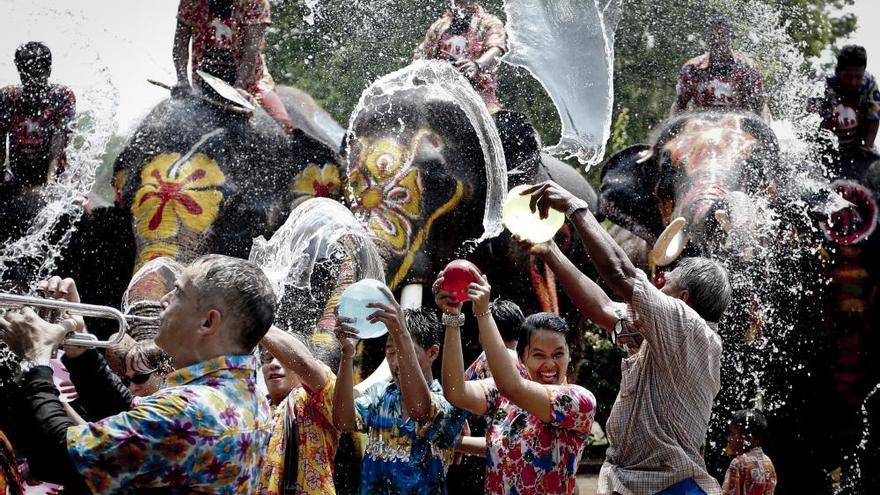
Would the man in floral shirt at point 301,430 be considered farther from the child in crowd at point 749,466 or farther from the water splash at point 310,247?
the child in crowd at point 749,466

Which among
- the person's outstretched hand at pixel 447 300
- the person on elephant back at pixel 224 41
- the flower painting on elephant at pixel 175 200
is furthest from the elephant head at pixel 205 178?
the person's outstretched hand at pixel 447 300

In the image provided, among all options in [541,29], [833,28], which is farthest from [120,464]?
[833,28]

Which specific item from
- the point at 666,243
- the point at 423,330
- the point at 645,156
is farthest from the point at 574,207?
the point at 645,156

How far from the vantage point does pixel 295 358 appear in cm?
404

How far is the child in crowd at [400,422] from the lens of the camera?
3945mm

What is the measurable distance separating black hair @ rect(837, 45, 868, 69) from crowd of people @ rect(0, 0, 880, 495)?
12.2 ft

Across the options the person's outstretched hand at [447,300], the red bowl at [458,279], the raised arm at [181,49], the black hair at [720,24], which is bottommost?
the person's outstretched hand at [447,300]

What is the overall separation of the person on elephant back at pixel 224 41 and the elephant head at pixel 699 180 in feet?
7.22

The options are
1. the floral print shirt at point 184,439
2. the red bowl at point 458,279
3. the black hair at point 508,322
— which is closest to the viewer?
the floral print shirt at point 184,439

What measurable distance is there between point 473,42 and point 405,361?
456cm

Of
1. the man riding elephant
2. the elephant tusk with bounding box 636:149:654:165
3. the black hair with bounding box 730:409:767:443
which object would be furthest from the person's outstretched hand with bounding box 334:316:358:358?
the elephant tusk with bounding box 636:149:654:165

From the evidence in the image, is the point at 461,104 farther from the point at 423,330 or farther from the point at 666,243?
the point at 423,330

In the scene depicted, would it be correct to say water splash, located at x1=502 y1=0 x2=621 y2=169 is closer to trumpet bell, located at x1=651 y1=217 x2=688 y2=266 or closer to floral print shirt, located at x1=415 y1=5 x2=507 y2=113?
floral print shirt, located at x1=415 y1=5 x2=507 y2=113

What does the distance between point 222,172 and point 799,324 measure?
11.8 ft
